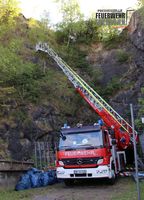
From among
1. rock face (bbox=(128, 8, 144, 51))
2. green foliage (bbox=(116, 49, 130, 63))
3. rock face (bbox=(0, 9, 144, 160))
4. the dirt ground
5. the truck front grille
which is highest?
rock face (bbox=(128, 8, 144, 51))

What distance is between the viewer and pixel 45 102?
22125 mm

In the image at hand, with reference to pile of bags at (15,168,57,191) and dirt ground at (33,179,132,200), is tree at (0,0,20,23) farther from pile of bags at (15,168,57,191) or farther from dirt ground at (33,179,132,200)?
dirt ground at (33,179,132,200)

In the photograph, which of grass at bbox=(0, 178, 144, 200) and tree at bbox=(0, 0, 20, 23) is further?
tree at bbox=(0, 0, 20, 23)

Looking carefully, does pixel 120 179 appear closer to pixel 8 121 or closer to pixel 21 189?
pixel 21 189

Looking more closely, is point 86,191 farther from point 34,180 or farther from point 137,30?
point 137,30

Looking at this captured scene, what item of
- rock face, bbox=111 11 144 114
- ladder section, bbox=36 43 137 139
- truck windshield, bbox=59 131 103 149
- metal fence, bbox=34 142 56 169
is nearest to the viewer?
truck windshield, bbox=59 131 103 149

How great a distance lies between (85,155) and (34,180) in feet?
8.39

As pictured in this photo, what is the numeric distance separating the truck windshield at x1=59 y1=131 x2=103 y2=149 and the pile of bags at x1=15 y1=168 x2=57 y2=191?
167 cm

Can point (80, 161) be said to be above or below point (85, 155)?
below

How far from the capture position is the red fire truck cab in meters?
13.8

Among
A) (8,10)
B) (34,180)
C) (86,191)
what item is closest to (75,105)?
(34,180)

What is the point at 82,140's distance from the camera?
14375 mm

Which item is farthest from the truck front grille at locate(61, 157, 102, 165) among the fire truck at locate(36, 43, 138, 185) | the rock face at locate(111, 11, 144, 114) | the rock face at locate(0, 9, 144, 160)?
the rock face at locate(111, 11, 144, 114)

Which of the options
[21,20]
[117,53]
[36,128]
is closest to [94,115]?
[36,128]
